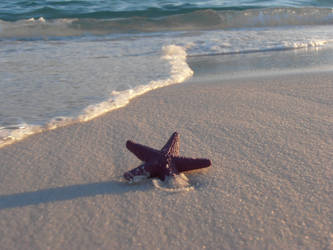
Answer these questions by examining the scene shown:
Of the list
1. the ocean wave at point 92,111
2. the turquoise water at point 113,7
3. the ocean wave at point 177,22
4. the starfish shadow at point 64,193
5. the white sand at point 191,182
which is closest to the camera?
the white sand at point 191,182

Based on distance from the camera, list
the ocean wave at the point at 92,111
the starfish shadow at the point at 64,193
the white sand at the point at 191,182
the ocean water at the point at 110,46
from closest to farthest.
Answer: the white sand at the point at 191,182, the starfish shadow at the point at 64,193, the ocean wave at the point at 92,111, the ocean water at the point at 110,46

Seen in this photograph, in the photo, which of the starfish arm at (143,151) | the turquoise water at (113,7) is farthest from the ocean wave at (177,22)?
the starfish arm at (143,151)

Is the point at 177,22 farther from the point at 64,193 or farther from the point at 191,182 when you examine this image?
the point at 64,193

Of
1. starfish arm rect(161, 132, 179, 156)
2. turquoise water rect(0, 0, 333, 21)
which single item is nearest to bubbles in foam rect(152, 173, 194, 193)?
starfish arm rect(161, 132, 179, 156)

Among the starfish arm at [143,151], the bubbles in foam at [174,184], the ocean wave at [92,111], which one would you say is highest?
the starfish arm at [143,151]

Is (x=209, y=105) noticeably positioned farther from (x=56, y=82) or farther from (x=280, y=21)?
(x=280, y=21)

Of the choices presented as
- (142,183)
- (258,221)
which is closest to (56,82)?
(142,183)

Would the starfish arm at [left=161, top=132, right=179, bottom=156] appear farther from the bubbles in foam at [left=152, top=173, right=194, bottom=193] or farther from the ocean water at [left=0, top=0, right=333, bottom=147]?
the ocean water at [left=0, top=0, right=333, bottom=147]

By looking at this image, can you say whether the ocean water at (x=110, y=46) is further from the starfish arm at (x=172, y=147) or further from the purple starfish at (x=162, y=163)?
the starfish arm at (x=172, y=147)
